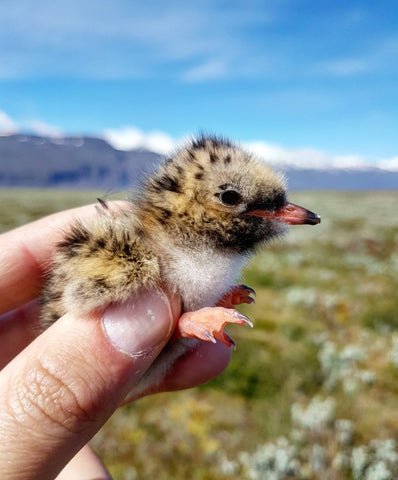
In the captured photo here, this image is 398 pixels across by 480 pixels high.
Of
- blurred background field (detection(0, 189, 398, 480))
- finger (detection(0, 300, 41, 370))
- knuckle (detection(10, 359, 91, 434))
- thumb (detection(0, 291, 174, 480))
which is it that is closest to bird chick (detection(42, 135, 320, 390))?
thumb (detection(0, 291, 174, 480))

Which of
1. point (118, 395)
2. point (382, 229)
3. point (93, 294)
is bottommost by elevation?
point (382, 229)

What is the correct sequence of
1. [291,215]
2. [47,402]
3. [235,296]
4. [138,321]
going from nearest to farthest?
[47,402], [138,321], [291,215], [235,296]

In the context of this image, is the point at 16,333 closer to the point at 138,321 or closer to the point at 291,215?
the point at 138,321

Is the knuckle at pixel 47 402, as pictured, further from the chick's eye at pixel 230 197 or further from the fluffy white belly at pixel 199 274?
the chick's eye at pixel 230 197

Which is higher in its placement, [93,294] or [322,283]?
[93,294]

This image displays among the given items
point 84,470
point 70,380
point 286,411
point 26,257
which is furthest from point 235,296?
point 286,411

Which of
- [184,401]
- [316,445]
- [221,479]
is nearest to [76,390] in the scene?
[221,479]

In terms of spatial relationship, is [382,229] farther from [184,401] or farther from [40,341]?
[40,341]

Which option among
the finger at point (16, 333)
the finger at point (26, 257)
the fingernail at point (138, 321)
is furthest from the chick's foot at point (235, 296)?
the finger at point (16, 333)
